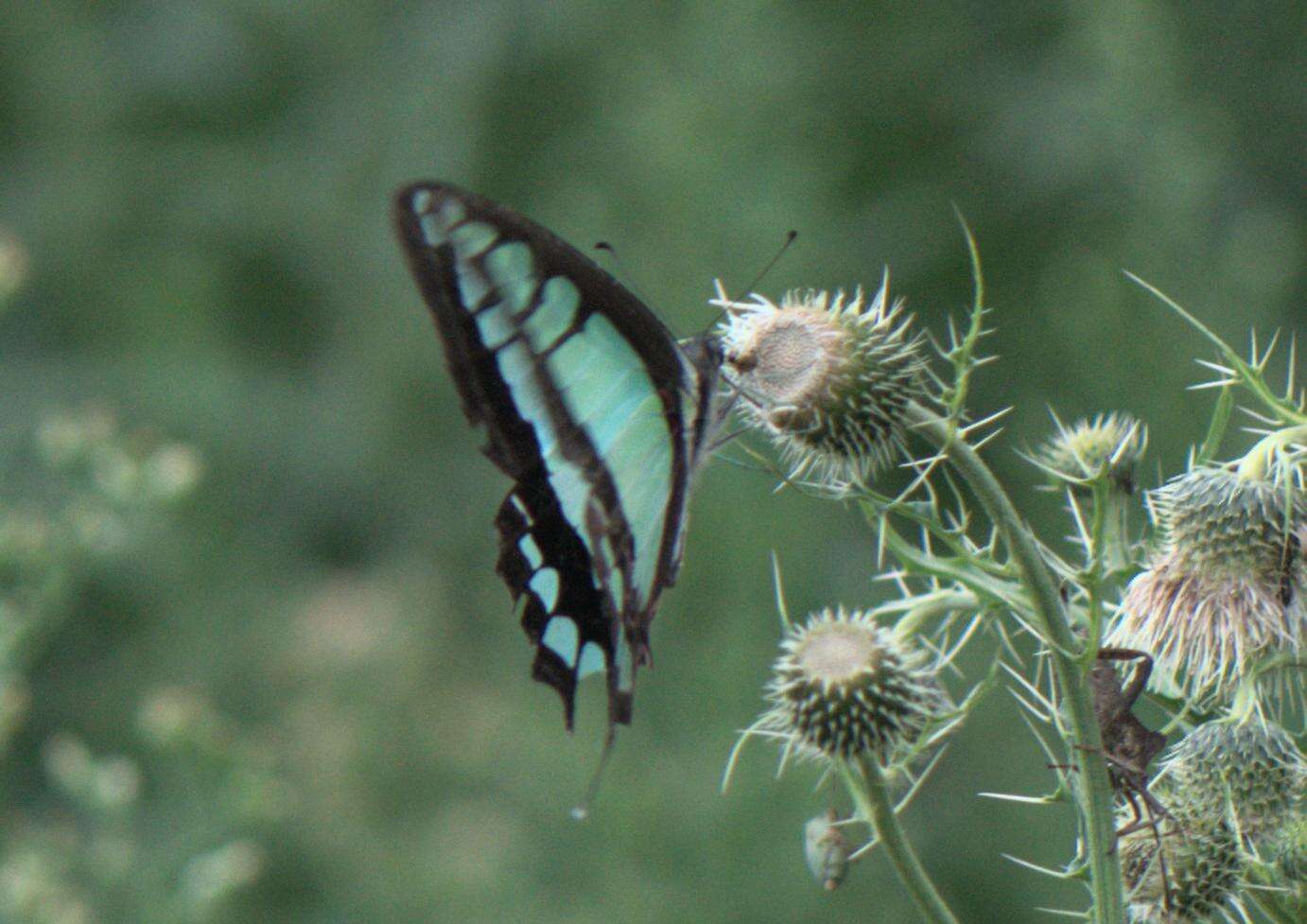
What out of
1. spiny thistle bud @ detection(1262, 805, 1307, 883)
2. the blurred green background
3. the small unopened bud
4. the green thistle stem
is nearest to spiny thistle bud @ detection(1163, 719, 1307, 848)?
spiny thistle bud @ detection(1262, 805, 1307, 883)

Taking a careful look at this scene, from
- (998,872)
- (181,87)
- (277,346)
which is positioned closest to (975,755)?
(998,872)

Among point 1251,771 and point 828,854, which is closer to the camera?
point 1251,771

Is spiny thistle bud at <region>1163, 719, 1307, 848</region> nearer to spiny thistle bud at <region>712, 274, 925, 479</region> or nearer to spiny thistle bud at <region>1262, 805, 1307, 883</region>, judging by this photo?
spiny thistle bud at <region>1262, 805, 1307, 883</region>

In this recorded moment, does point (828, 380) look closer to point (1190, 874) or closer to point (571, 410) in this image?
point (571, 410)

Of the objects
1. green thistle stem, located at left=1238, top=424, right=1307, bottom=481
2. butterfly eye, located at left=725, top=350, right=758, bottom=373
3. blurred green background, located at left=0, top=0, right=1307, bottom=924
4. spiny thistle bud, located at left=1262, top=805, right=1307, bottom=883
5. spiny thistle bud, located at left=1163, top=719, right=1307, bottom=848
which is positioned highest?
blurred green background, located at left=0, top=0, right=1307, bottom=924

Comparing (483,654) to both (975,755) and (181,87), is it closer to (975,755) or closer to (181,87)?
(975,755)

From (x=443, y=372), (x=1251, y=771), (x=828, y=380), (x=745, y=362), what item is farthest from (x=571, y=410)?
(x=443, y=372)
